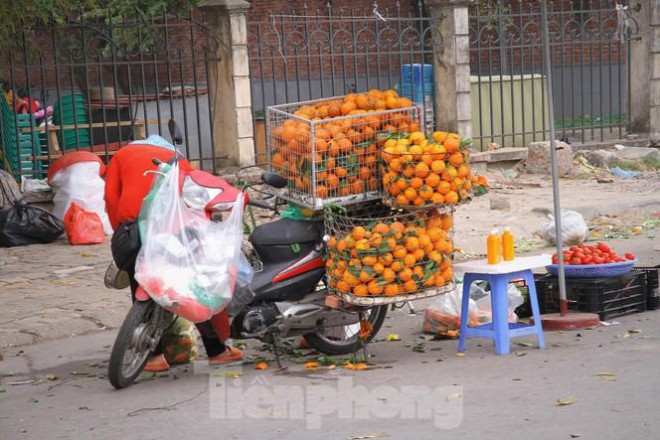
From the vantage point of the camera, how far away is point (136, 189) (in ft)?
21.6

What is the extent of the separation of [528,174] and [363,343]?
327 inches

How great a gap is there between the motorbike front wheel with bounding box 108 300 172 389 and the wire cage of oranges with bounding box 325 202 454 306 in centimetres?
105

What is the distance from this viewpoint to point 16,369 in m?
7.17

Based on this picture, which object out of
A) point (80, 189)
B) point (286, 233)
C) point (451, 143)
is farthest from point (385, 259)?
point (80, 189)

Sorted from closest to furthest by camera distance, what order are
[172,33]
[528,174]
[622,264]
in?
1. [622,264]
2. [528,174]
3. [172,33]

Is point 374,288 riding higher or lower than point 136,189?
lower

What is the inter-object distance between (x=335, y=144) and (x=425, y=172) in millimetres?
571

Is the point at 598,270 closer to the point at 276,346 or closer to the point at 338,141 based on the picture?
the point at 338,141

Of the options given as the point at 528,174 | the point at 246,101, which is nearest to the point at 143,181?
the point at 246,101

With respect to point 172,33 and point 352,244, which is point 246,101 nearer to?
point 352,244

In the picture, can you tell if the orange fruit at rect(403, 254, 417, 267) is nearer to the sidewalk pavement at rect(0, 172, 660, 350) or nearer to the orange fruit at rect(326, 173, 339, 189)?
the orange fruit at rect(326, 173, 339, 189)

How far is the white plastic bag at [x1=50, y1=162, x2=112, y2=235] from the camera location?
11.4m

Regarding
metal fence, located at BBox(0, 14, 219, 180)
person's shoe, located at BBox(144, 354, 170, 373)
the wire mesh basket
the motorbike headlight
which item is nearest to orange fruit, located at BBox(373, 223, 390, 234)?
the motorbike headlight

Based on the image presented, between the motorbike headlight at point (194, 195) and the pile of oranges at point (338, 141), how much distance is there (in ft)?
2.05
